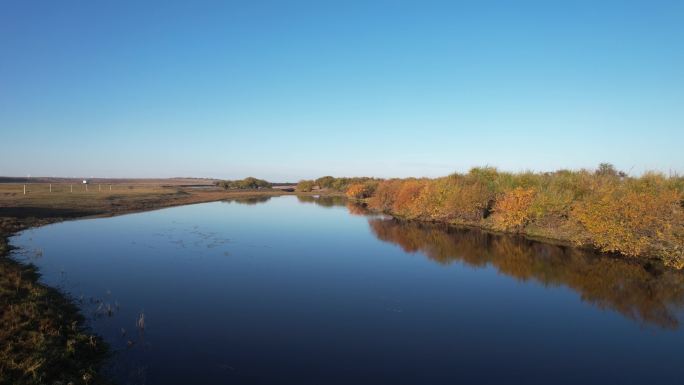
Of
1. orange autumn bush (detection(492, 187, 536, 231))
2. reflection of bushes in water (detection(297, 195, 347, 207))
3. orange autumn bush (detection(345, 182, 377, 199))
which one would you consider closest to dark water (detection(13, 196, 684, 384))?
orange autumn bush (detection(492, 187, 536, 231))

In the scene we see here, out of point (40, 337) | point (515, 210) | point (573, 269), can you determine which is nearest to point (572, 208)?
point (515, 210)

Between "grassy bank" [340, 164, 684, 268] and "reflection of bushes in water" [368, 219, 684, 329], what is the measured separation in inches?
83.9

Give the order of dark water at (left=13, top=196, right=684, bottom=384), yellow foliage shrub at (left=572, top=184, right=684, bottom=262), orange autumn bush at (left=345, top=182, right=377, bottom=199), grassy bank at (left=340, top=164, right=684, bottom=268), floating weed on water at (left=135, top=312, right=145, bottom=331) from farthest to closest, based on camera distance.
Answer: orange autumn bush at (left=345, top=182, right=377, bottom=199) → grassy bank at (left=340, top=164, right=684, bottom=268) → yellow foliage shrub at (left=572, top=184, right=684, bottom=262) → floating weed on water at (left=135, top=312, right=145, bottom=331) → dark water at (left=13, top=196, right=684, bottom=384)

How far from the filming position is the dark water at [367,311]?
1363 cm

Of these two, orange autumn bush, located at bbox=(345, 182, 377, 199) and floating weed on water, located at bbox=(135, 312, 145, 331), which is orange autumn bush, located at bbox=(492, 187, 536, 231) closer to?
floating weed on water, located at bbox=(135, 312, 145, 331)

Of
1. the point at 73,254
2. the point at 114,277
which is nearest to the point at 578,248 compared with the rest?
the point at 114,277

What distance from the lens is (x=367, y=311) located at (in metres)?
19.6

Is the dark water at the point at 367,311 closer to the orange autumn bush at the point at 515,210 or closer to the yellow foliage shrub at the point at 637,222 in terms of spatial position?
the yellow foliage shrub at the point at 637,222

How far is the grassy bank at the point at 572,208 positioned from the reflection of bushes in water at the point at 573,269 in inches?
83.9

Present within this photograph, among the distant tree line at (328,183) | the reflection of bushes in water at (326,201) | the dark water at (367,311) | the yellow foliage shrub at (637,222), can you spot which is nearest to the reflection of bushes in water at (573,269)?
the dark water at (367,311)

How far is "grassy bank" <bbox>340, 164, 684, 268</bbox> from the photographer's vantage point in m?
30.1

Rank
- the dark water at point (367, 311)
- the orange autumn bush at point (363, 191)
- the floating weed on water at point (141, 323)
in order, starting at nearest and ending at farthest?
the dark water at point (367, 311) → the floating weed on water at point (141, 323) → the orange autumn bush at point (363, 191)

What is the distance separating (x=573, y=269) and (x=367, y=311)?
18.7 meters

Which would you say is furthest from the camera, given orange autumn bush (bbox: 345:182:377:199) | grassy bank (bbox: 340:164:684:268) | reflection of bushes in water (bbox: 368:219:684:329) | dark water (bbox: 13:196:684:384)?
orange autumn bush (bbox: 345:182:377:199)
